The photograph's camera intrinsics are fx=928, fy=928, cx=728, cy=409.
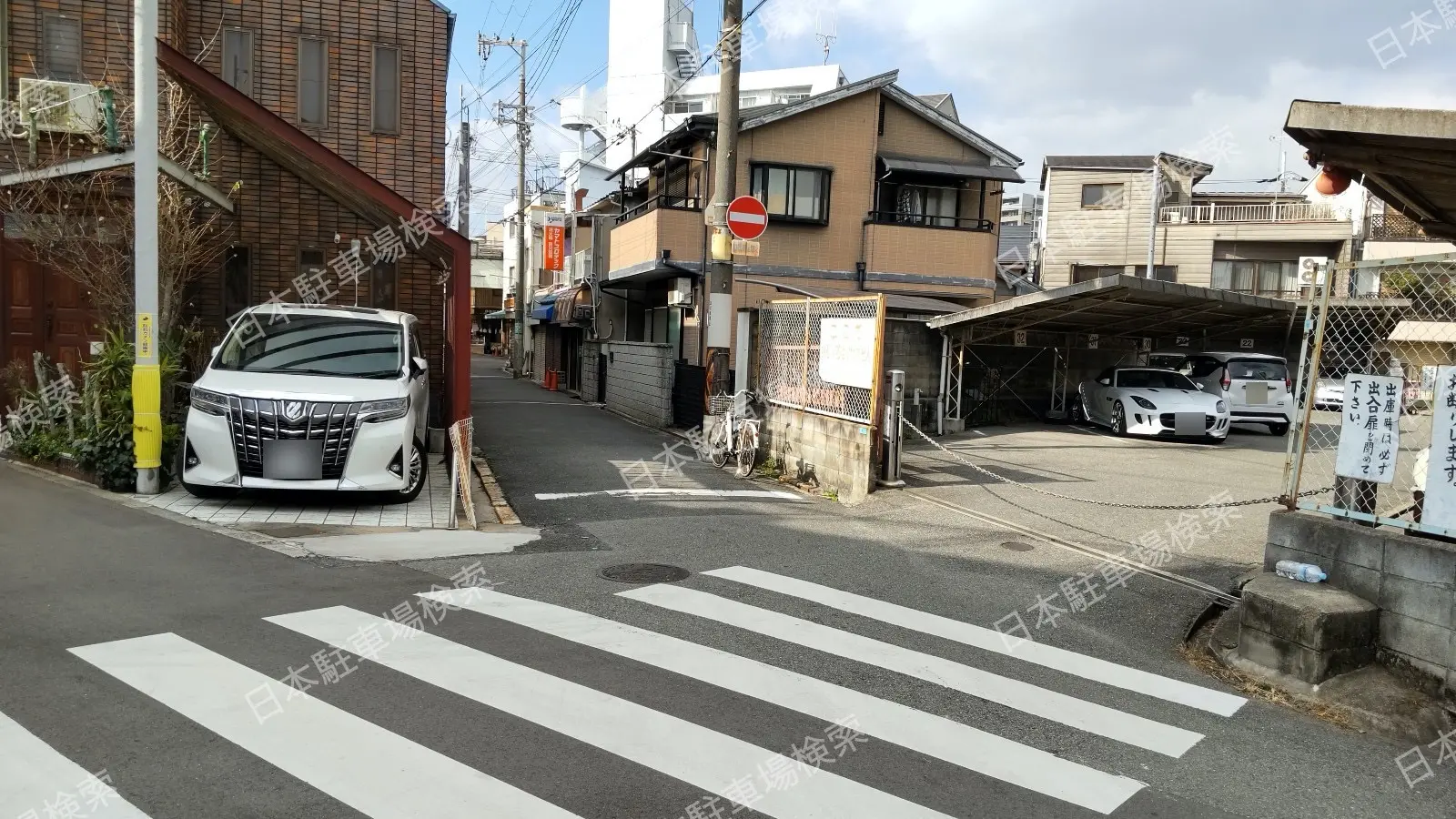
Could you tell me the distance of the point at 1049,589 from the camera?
22.9 feet

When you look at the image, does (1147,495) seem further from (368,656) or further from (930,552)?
(368,656)

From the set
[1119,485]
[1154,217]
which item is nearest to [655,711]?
[1119,485]

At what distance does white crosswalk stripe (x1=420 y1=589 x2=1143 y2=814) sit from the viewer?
13.0 ft

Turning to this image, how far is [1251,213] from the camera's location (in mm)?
31766

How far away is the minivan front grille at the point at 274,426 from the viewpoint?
8.53m

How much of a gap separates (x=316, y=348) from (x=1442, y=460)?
967cm

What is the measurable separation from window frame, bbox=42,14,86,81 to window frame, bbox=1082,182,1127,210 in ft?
95.3

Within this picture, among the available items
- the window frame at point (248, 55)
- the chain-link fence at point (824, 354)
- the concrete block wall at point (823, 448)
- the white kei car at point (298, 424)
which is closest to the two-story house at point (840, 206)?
the chain-link fence at point (824, 354)

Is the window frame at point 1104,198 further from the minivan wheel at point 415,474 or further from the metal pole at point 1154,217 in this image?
the minivan wheel at point 415,474

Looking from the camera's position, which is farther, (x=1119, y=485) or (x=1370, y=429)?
(x=1119, y=485)

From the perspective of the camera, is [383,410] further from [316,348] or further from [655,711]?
[655,711]

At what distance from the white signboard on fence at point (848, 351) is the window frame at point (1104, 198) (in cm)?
2459

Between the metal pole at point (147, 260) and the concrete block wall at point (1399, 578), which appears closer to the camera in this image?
the concrete block wall at point (1399, 578)

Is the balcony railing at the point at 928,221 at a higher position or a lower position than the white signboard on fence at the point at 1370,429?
higher
